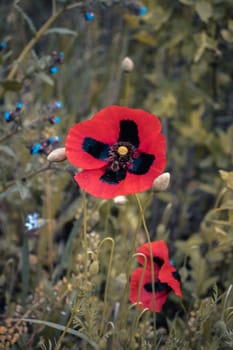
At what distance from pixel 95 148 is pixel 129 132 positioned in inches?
3.5

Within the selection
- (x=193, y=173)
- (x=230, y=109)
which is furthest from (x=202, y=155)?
(x=230, y=109)

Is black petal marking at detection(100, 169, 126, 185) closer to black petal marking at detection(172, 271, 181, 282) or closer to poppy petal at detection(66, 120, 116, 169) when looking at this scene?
poppy petal at detection(66, 120, 116, 169)

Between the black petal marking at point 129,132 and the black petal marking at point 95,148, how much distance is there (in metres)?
0.05

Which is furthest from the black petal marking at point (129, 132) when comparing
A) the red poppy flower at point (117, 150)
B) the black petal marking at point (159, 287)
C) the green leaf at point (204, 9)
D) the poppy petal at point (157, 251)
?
the green leaf at point (204, 9)

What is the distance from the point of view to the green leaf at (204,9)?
201cm

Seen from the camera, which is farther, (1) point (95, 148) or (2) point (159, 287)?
(2) point (159, 287)

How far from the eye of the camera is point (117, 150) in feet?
4.58

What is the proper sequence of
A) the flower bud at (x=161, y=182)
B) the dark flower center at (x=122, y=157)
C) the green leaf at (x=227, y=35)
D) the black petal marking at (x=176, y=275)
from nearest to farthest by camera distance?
the flower bud at (x=161, y=182)
the dark flower center at (x=122, y=157)
the black petal marking at (x=176, y=275)
the green leaf at (x=227, y=35)

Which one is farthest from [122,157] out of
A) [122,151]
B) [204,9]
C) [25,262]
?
[204,9]

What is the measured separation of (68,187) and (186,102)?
0.61m

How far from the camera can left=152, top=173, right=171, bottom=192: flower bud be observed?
49.9 inches

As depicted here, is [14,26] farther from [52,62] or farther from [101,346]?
[101,346]

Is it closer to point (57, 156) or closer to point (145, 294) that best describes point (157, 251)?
point (145, 294)

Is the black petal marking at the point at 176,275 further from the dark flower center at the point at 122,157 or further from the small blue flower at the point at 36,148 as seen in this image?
the small blue flower at the point at 36,148
